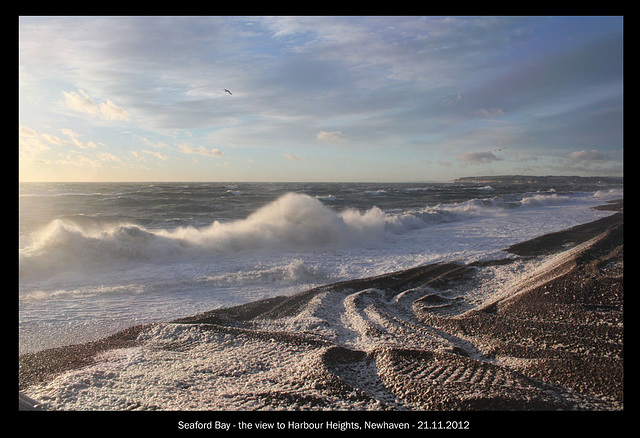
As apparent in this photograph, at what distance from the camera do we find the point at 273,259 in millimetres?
9500

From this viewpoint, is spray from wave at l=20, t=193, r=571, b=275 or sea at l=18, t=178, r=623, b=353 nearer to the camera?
sea at l=18, t=178, r=623, b=353

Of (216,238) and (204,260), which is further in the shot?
(216,238)

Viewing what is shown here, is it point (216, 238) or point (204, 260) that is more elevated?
point (216, 238)

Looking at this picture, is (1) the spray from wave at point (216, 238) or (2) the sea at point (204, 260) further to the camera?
(1) the spray from wave at point (216, 238)

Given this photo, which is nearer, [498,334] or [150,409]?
[150,409]

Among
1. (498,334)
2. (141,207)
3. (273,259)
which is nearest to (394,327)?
(498,334)
